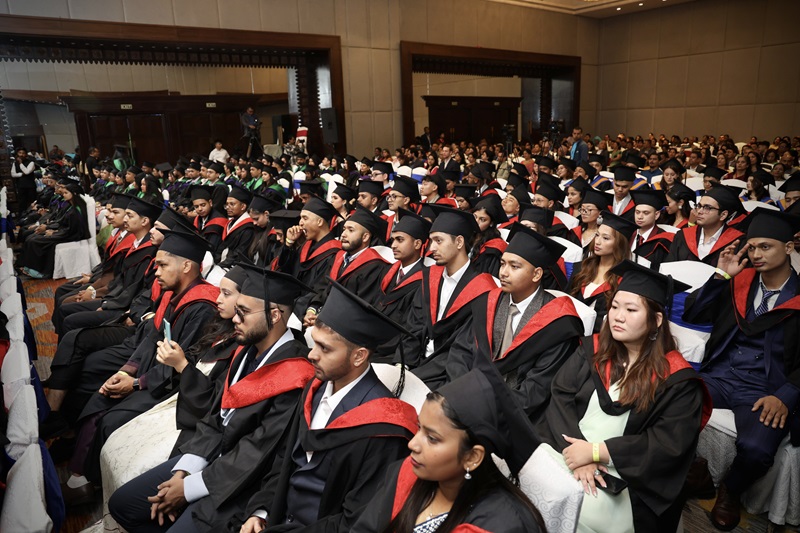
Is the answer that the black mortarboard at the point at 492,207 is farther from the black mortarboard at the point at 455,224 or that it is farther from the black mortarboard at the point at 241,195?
the black mortarboard at the point at 241,195

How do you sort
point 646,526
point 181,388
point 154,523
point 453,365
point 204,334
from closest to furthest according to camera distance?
point 646,526 → point 154,523 → point 181,388 → point 453,365 → point 204,334

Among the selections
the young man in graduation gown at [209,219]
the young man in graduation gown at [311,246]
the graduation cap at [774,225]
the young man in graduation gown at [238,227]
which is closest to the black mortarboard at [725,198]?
the graduation cap at [774,225]

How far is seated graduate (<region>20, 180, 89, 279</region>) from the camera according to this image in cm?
838

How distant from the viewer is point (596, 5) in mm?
18656

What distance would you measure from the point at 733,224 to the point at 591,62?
58.5 ft

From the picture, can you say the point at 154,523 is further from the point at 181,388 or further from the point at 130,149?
the point at 130,149

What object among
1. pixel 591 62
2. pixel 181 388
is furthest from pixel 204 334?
pixel 591 62

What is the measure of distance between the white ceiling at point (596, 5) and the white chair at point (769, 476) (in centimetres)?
1733

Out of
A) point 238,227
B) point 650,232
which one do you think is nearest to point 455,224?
point 650,232

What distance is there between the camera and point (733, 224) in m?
5.06

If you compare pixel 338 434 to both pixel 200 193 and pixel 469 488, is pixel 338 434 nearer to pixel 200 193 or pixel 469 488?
pixel 469 488

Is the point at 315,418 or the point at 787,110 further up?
the point at 787,110

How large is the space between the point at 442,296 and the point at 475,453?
2243 mm

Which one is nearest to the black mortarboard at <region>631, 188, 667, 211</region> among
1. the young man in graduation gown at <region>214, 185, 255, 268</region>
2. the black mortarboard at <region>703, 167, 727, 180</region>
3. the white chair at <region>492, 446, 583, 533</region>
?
the black mortarboard at <region>703, 167, 727, 180</region>
